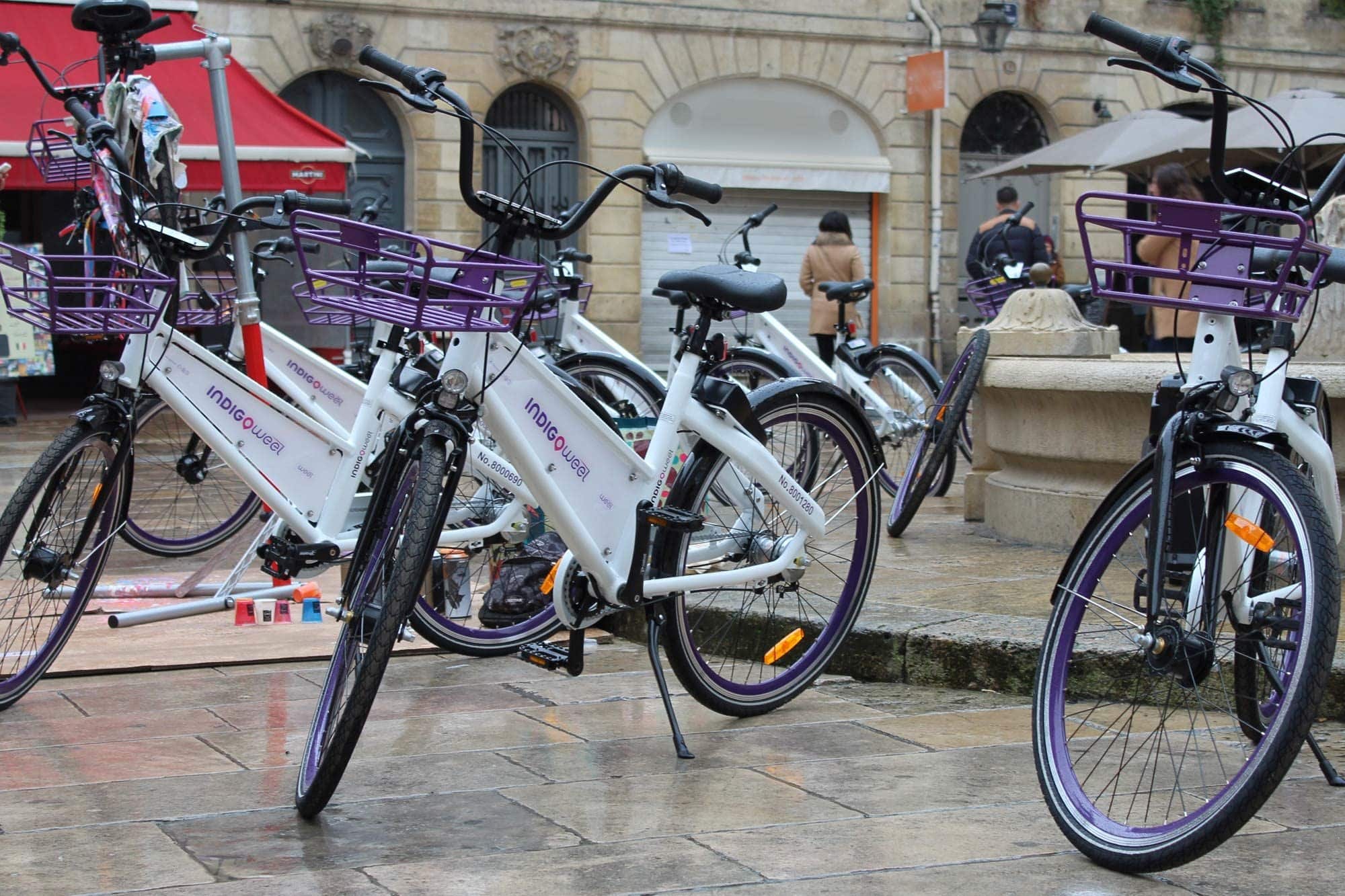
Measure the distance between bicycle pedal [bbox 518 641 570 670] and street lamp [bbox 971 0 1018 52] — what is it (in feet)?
64.8

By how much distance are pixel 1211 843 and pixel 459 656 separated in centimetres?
283

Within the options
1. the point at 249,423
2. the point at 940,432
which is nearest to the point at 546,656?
the point at 249,423

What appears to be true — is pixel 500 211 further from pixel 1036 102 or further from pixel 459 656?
pixel 1036 102

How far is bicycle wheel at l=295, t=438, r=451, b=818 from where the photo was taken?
339 cm

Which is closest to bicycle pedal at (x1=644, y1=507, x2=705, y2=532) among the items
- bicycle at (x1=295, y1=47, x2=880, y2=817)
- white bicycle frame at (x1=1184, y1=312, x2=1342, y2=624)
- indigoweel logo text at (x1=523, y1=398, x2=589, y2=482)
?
bicycle at (x1=295, y1=47, x2=880, y2=817)

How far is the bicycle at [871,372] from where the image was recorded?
28.5 ft

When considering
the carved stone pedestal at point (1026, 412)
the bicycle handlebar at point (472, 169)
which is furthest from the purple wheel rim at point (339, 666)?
the carved stone pedestal at point (1026, 412)

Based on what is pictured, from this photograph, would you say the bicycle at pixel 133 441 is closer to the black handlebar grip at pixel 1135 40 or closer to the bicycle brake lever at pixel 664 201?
the bicycle brake lever at pixel 664 201

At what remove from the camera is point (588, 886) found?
3072 mm

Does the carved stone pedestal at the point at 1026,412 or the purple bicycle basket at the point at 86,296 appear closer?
the purple bicycle basket at the point at 86,296

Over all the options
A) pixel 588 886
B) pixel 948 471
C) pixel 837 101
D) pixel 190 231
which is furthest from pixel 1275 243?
pixel 837 101

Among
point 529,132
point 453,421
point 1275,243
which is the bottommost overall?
point 453,421

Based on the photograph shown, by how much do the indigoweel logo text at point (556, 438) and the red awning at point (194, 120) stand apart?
1093 centimetres

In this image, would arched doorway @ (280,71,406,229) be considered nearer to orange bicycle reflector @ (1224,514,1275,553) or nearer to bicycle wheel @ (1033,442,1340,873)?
bicycle wheel @ (1033,442,1340,873)
